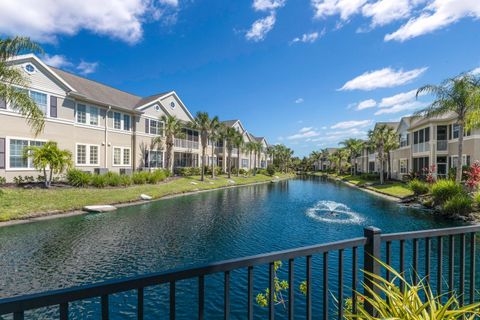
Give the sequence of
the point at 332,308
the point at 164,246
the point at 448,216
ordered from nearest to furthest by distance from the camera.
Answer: the point at 332,308 < the point at 164,246 < the point at 448,216

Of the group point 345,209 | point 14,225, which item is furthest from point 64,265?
point 345,209

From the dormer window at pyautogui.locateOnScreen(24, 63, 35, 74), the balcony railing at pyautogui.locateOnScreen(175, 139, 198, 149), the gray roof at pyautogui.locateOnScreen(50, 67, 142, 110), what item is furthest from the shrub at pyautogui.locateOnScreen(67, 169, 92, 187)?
the balcony railing at pyautogui.locateOnScreen(175, 139, 198, 149)

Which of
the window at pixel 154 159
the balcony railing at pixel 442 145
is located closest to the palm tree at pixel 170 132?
the window at pixel 154 159

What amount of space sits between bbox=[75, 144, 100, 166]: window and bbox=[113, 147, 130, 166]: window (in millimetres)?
2184

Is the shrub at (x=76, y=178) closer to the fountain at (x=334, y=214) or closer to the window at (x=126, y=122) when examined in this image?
the window at (x=126, y=122)

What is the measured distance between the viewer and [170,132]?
110 feet

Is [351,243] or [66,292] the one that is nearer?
[66,292]

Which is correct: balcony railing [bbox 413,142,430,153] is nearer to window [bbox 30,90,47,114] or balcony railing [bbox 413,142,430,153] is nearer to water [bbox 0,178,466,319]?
water [bbox 0,178,466,319]

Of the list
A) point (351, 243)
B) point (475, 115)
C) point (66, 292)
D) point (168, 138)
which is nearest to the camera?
point (66, 292)

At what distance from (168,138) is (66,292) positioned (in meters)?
33.2

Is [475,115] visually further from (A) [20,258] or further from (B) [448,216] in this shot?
(A) [20,258]

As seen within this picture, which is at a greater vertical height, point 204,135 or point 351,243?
point 204,135

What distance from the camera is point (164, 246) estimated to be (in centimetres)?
1057

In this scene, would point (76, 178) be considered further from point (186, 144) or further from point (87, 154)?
point (186, 144)
